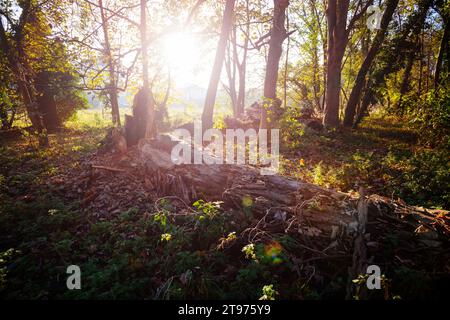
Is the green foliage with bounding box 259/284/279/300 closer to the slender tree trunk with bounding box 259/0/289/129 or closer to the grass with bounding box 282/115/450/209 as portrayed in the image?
the grass with bounding box 282/115/450/209

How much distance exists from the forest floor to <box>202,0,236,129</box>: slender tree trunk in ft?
17.4

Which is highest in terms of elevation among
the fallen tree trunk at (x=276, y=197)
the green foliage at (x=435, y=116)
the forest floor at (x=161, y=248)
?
the green foliage at (x=435, y=116)

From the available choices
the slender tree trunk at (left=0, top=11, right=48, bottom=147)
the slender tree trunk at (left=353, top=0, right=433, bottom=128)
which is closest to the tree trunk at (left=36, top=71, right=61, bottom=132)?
the slender tree trunk at (left=0, top=11, right=48, bottom=147)

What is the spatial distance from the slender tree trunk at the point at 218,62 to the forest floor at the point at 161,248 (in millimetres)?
5300

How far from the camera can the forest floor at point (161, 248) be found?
112 inches

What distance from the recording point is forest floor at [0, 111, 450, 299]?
285 cm

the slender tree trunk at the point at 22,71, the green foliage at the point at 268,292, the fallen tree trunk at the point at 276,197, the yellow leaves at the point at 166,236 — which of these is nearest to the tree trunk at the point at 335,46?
the fallen tree trunk at the point at 276,197

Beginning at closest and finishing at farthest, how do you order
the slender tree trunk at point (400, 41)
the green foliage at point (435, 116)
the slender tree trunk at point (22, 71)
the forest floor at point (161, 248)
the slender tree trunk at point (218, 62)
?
the forest floor at point (161, 248)
the green foliage at point (435, 116)
the slender tree trunk at point (22, 71)
the slender tree trunk at point (218, 62)
the slender tree trunk at point (400, 41)

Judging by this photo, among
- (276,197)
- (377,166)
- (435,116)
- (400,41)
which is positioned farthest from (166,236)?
(400,41)

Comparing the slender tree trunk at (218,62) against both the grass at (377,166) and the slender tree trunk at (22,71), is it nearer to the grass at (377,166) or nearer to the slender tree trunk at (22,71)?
the grass at (377,166)

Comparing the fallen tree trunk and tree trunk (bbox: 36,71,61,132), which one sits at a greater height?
tree trunk (bbox: 36,71,61,132)

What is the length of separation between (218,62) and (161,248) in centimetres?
828

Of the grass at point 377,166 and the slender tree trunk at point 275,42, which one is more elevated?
the slender tree trunk at point 275,42

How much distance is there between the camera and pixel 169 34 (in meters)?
10.5
